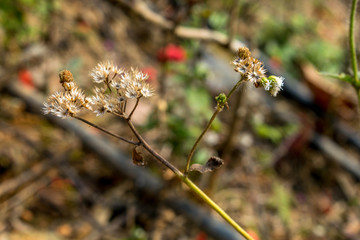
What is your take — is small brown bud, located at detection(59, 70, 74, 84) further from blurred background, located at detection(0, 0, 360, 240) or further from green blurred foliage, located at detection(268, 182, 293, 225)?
green blurred foliage, located at detection(268, 182, 293, 225)

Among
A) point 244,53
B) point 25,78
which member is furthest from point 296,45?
point 244,53

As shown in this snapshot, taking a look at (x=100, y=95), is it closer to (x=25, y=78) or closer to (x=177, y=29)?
(x=177, y=29)

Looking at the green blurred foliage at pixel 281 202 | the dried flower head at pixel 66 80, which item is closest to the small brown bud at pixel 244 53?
the dried flower head at pixel 66 80

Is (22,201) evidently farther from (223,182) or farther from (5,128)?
(223,182)

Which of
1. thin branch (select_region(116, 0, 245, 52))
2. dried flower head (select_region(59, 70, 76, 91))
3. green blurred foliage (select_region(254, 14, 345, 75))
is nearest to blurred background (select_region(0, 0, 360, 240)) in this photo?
thin branch (select_region(116, 0, 245, 52))

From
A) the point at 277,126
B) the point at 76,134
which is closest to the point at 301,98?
the point at 277,126
